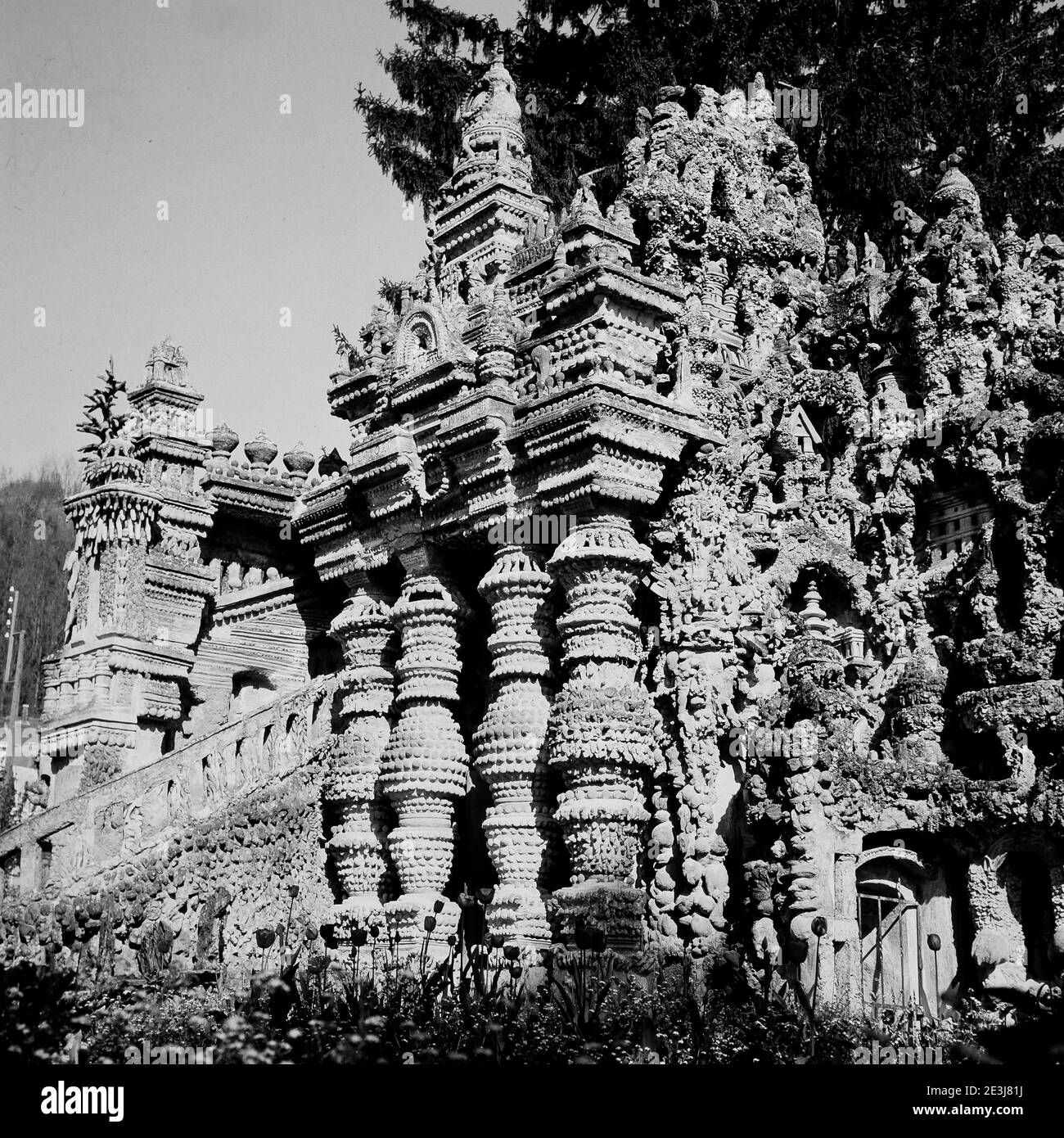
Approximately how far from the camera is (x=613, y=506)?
1538cm

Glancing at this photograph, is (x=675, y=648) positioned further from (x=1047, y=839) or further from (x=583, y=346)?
(x=1047, y=839)

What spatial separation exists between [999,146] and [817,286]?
8.15 metres

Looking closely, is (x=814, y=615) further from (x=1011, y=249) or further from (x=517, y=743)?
(x=1011, y=249)

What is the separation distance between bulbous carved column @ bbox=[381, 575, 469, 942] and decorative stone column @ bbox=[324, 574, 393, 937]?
20.9 inches

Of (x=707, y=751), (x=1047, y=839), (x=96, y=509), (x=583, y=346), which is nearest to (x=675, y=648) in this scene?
(x=707, y=751)

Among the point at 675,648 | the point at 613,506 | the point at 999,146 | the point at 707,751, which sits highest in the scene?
the point at 999,146

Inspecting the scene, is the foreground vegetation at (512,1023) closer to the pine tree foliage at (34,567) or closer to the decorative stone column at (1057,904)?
the decorative stone column at (1057,904)

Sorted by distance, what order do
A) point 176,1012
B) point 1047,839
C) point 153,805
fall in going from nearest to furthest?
point 1047,839 → point 176,1012 → point 153,805

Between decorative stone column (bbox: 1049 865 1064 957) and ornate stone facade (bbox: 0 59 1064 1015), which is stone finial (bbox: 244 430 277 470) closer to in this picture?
ornate stone facade (bbox: 0 59 1064 1015)

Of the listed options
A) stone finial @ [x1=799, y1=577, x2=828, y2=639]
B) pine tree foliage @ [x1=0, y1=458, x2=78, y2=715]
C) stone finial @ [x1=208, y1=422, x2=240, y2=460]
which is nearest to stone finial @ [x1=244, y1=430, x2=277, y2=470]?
stone finial @ [x1=208, y1=422, x2=240, y2=460]

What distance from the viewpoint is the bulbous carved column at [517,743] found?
1524 centimetres

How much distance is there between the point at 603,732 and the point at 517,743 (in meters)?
1.27

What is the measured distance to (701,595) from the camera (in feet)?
49.8

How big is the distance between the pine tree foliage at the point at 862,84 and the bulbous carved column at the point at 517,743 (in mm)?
10668
